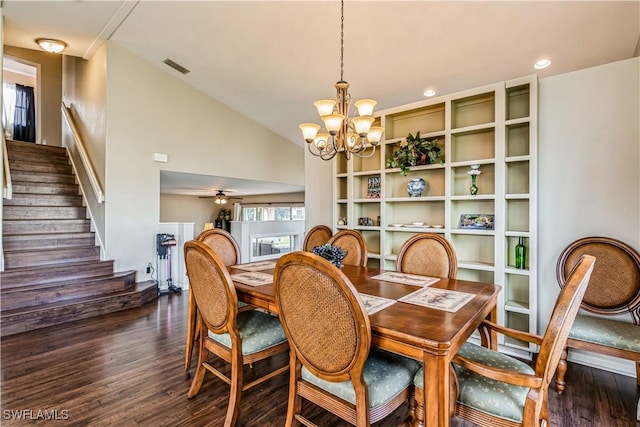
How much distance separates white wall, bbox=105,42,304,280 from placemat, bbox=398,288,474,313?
414cm

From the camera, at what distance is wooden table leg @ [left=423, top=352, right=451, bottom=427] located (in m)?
1.14

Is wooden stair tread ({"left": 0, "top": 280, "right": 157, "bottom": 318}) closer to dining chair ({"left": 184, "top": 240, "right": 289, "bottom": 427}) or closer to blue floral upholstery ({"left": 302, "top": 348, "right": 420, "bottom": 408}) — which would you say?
dining chair ({"left": 184, "top": 240, "right": 289, "bottom": 427})

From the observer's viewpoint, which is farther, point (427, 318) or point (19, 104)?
point (19, 104)

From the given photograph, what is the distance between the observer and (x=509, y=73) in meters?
3.09

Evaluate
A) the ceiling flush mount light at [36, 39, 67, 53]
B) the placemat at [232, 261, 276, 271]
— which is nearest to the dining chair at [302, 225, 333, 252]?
the placemat at [232, 261, 276, 271]

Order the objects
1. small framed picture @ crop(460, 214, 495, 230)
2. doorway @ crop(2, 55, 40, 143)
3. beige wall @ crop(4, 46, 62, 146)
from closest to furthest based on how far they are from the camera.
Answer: small framed picture @ crop(460, 214, 495, 230)
beige wall @ crop(4, 46, 62, 146)
doorway @ crop(2, 55, 40, 143)

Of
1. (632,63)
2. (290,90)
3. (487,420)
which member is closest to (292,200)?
(290,90)

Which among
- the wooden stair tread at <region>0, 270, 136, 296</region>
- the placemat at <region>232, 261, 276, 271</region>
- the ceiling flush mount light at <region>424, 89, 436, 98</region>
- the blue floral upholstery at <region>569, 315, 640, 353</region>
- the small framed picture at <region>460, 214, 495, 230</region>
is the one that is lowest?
the wooden stair tread at <region>0, 270, 136, 296</region>

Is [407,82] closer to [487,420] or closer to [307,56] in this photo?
[307,56]

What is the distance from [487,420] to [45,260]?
4.91 m

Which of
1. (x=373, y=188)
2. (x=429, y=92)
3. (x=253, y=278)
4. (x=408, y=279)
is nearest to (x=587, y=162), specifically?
(x=429, y=92)

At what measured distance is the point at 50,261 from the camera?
392 centimetres

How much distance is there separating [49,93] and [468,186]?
869 cm

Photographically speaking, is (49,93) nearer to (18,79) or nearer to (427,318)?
(18,79)
